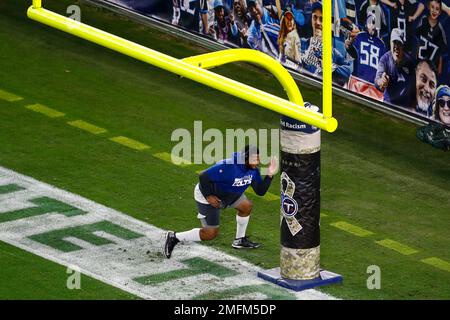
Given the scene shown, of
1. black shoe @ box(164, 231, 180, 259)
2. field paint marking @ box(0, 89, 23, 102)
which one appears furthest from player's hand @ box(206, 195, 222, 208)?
Result: field paint marking @ box(0, 89, 23, 102)

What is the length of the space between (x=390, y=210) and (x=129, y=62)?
6340mm

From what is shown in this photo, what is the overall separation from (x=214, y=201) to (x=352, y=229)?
193 cm

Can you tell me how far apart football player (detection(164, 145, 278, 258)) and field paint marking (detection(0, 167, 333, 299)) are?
242mm

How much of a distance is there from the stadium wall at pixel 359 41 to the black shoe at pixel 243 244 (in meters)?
4.06

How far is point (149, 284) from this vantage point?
16359 mm

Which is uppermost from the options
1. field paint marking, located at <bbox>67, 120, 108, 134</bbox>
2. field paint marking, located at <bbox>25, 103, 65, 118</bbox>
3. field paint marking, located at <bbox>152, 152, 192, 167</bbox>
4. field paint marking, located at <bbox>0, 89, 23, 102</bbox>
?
field paint marking, located at <bbox>0, 89, 23, 102</bbox>

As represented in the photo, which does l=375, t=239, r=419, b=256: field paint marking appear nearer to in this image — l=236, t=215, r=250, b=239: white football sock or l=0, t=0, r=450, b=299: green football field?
l=0, t=0, r=450, b=299: green football field

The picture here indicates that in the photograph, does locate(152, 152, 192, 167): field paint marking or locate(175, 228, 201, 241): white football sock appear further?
locate(152, 152, 192, 167): field paint marking

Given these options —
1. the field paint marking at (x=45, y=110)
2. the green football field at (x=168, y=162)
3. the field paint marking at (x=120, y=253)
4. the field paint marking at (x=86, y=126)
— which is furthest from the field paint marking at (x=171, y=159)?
the field paint marking at (x=45, y=110)

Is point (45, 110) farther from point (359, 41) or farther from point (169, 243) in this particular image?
point (169, 243)

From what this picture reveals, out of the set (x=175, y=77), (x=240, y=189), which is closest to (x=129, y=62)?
(x=175, y=77)

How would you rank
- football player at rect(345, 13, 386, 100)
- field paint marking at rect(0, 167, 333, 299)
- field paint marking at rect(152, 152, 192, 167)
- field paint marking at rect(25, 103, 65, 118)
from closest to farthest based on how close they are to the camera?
field paint marking at rect(0, 167, 333, 299) < field paint marking at rect(152, 152, 192, 167) < football player at rect(345, 13, 386, 100) < field paint marking at rect(25, 103, 65, 118)

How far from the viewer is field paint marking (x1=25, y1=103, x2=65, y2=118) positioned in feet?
69.4

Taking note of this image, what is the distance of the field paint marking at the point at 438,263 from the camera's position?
16.9m
